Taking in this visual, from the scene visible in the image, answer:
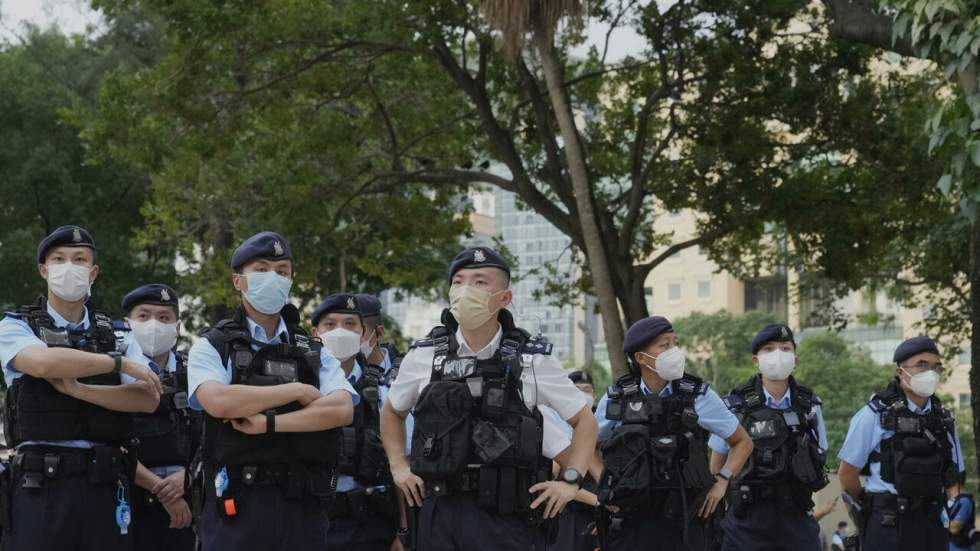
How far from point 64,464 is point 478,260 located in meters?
2.41

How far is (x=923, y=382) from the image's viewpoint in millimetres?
10812

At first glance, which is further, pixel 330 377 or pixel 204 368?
pixel 330 377

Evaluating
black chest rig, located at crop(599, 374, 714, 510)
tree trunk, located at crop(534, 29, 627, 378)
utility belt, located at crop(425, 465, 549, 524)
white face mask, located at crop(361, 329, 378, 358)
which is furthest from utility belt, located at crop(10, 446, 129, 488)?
tree trunk, located at crop(534, 29, 627, 378)

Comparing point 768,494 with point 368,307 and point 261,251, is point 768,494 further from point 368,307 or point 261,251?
point 261,251

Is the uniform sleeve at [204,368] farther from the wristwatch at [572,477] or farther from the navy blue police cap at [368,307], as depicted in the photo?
the navy blue police cap at [368,307]

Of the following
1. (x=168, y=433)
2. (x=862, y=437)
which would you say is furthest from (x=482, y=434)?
(x=862, y=437)

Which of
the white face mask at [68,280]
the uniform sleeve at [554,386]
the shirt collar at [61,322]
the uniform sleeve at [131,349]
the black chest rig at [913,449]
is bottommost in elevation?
the black chest rig at [913,449]

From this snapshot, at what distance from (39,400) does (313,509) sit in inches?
63.0

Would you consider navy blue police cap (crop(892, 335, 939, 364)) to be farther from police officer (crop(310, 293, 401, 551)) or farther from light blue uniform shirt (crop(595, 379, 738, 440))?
police officer (crop(310, 293, 401, 551))

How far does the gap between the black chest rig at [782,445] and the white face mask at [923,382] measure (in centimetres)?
81

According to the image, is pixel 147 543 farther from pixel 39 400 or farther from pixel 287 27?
pixel 287 27

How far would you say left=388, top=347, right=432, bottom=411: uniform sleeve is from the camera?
711 centimetres

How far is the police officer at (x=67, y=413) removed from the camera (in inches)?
289

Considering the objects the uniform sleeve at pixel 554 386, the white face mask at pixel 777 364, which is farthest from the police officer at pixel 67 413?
the white face mask at pixel 777 364
